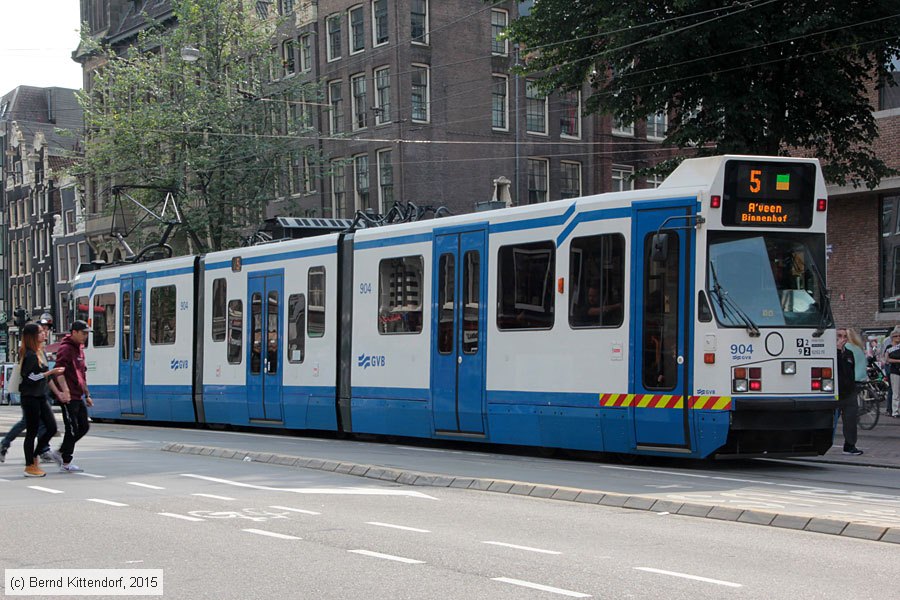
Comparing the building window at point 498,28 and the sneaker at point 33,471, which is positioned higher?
the building window at point 498,28

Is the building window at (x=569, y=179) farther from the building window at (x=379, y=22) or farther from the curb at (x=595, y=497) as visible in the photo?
the curb at (x=595, y=497)

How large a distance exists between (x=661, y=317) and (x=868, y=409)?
8.97m

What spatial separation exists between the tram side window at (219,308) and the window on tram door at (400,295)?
199 inches

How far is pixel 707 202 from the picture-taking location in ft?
48.1

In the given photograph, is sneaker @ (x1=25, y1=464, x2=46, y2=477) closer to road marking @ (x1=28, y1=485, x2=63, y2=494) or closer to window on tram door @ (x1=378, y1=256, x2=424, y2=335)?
road marking @ (x1=28, y1=485, x2=63, y2=494)

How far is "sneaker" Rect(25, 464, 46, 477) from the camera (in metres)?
14.7

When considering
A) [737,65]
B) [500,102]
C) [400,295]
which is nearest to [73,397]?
[400,295]

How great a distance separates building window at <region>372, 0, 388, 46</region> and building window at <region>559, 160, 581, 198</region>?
821 centimetres

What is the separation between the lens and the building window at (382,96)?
151ft

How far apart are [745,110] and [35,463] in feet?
41.8

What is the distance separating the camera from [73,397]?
49.8 feet

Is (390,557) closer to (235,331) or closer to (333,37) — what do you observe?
(235,331)

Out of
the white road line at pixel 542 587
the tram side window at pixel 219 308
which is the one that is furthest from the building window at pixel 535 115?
the white road line at pixel 542 587

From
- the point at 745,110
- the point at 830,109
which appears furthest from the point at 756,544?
the point at 830,109
